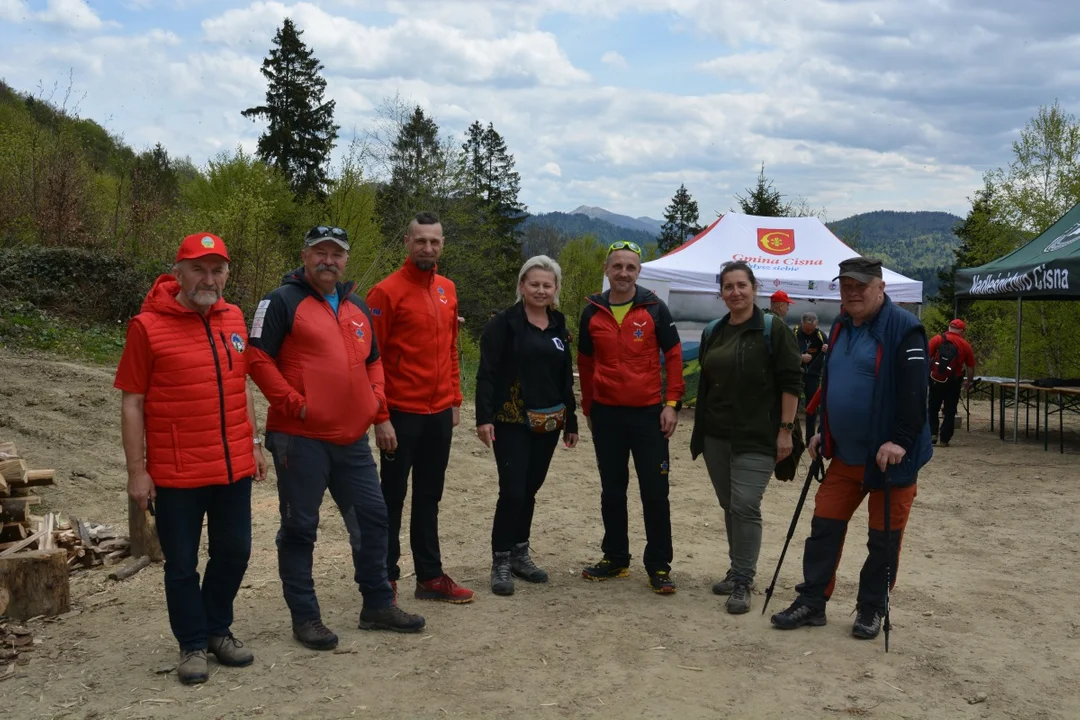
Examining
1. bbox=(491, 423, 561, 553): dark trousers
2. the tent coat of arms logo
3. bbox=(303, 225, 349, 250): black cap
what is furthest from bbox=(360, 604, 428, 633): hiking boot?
the tent coat of arms logo

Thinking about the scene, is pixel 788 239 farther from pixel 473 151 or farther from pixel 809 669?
pixel 473 151

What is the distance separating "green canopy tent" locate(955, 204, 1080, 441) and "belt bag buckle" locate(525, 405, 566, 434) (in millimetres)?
8208

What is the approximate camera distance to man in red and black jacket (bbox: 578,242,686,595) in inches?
185

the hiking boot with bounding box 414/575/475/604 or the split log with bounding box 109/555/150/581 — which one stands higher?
the hiking boot with bounding box 414/575/475/604

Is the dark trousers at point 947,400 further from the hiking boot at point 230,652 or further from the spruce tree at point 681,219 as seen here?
the spruce tree at point 681,219

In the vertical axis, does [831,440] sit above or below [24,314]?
below

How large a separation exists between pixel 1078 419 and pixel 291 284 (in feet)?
48.8

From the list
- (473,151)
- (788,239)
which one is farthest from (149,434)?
(473,151)

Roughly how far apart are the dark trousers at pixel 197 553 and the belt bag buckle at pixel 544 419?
1.55 metres

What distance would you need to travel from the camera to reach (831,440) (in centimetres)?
428

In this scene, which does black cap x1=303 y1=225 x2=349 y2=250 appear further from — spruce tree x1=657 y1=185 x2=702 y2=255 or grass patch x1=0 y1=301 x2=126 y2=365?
spruce tree x1=657 y1=185 x2=702 y2=255

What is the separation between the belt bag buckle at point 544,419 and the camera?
468 centimetres

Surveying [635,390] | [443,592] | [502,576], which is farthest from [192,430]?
[635,390]

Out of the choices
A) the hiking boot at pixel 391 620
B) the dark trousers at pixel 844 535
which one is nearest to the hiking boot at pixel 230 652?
the hiking boot at pixel 391 620
